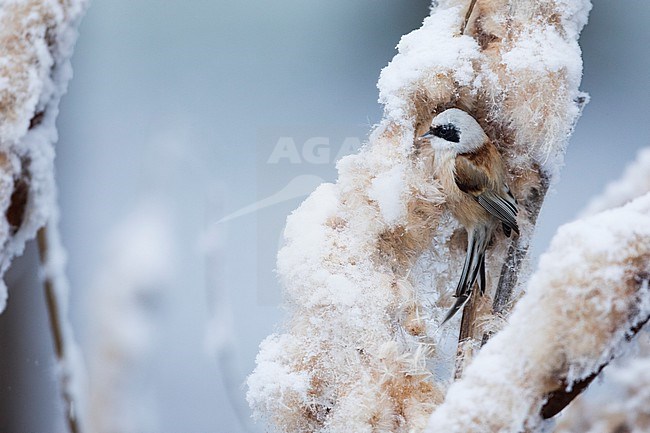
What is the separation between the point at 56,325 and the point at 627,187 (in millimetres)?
712

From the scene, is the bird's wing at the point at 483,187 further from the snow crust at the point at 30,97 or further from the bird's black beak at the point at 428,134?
the snow crust at the point at 30,97

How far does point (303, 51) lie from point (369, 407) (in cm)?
43

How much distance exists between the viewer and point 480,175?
2.10ft

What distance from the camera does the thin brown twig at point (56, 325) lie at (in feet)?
2.36

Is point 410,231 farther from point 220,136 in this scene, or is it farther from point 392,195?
point 220,136

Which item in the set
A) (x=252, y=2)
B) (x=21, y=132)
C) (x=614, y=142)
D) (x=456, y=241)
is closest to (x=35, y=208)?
(x=21, y=132)

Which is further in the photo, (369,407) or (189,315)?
(189,315)

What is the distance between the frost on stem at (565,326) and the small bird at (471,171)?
102 millimetres

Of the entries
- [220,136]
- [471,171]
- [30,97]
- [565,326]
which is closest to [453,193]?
[471,171]

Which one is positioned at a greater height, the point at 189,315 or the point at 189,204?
the point at 189,204

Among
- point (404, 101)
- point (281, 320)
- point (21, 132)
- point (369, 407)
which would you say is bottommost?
point (369, 407)

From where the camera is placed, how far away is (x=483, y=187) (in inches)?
25.3

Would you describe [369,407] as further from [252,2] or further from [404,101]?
[252,2]

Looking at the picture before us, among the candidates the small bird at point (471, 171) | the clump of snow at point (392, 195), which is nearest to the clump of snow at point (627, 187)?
the small bird at point (471, 171)
